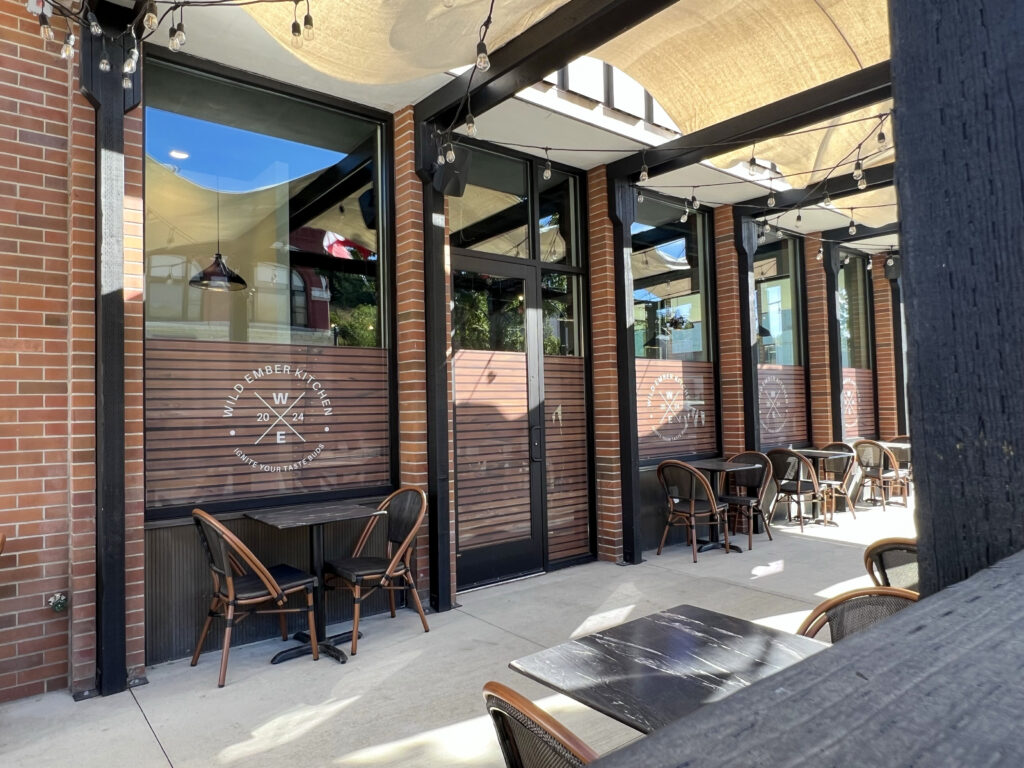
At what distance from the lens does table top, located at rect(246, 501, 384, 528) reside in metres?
3.41

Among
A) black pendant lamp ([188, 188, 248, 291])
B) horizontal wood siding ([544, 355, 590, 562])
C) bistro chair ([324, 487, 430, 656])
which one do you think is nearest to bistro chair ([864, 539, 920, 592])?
bistro chair ([324, 487, 430, 656])

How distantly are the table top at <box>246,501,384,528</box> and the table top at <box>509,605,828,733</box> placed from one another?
184cm

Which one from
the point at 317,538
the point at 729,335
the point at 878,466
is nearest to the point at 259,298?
the point at 317,538

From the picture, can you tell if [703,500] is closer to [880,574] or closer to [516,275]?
[516,275]

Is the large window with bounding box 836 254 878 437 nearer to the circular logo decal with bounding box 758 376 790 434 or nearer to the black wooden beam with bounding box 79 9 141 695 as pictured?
the circular logo decal with bounding box 758 376 790 434

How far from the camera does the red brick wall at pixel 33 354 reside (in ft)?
10.3

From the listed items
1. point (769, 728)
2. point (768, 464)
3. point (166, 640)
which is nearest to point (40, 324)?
point (166, 640)

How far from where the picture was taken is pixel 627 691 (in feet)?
5.59

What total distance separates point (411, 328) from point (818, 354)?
5804mm

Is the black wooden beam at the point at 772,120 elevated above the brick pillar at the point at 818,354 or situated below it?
above

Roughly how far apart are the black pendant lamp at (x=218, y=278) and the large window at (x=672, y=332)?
11.3 ft

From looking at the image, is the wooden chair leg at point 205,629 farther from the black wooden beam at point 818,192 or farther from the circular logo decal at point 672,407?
the black wooden beam at point 818,192

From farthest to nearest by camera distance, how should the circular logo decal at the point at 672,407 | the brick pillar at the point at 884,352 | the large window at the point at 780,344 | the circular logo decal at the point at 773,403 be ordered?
the brick pillar at the point at 884,352
the large window at the point at 780,344
the circular logo decal at the point at 773,403
the circular logo decal at the point at 672,407

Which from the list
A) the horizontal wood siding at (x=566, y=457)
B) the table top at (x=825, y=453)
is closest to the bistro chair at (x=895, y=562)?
the horizontal wood siding at (x=566, y=457)
